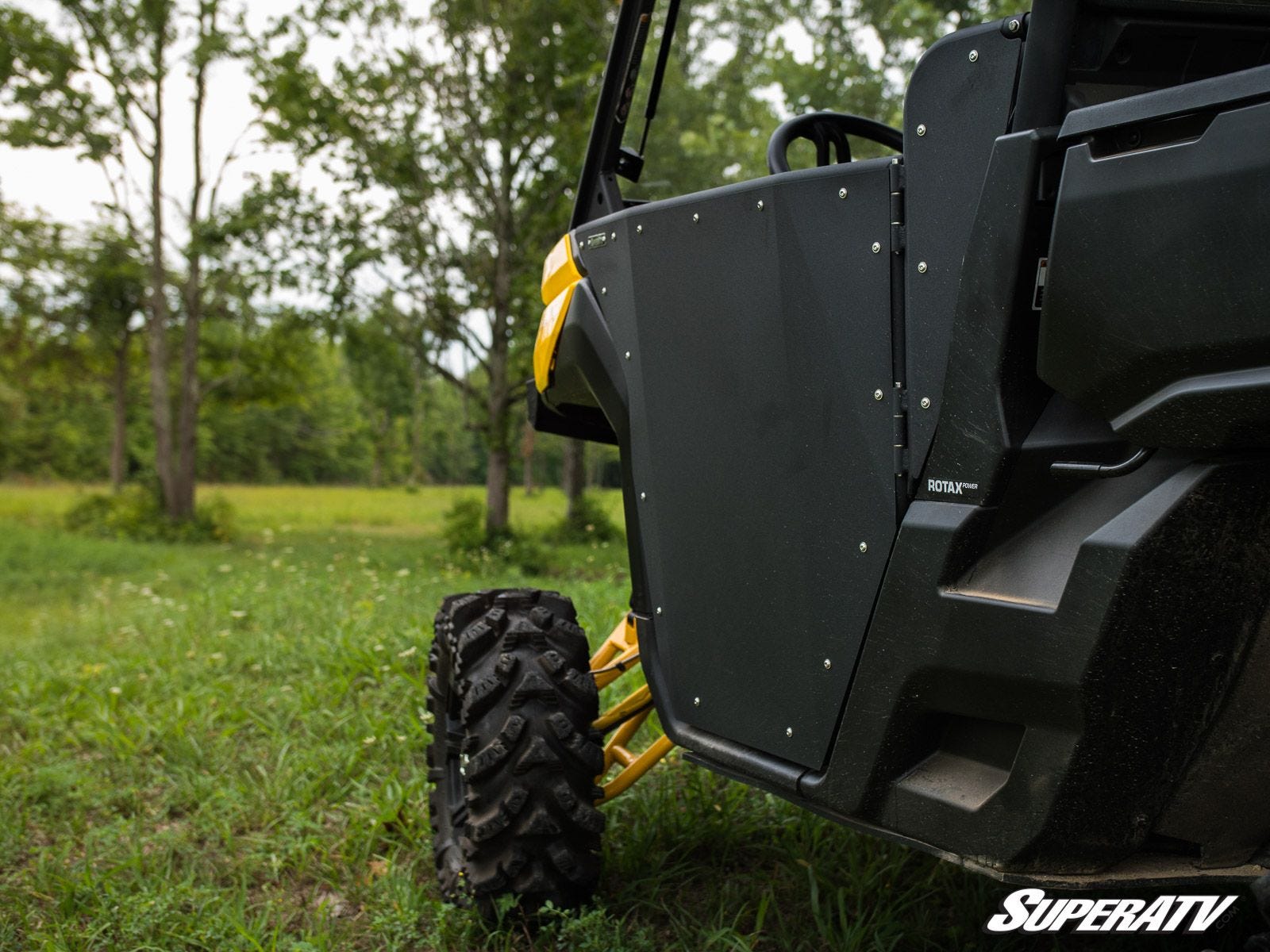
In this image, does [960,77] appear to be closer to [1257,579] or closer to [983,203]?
[983,203]

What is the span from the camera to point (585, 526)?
15945mm

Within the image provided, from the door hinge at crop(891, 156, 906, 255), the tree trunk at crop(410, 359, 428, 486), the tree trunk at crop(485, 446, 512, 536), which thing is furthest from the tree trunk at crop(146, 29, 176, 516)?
the door hinge at crop(891, 156, 906, 255)

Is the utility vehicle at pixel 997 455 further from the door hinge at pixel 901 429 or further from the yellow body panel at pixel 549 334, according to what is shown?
the yellow body panel at pixel 549 334

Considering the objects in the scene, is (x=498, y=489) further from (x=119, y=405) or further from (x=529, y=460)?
(x=119, y=405)

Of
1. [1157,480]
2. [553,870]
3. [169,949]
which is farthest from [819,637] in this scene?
[169,949]

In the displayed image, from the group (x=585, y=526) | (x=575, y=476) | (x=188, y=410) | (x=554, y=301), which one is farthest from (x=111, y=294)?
(x=554, y=301)

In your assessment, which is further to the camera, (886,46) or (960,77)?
(886,46)

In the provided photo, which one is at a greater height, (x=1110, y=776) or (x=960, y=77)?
(x=960, y=77)

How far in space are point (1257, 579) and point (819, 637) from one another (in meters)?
0.61

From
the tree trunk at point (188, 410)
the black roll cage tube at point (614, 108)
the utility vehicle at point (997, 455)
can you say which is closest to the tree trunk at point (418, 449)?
the tree trunk at point (188, 410)

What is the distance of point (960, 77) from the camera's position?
4.77 ft

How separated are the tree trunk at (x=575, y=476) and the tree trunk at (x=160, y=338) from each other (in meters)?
6.06

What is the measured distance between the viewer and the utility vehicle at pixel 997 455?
124 centimetres

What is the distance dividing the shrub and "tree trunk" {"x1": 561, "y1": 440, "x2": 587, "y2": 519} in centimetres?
3
